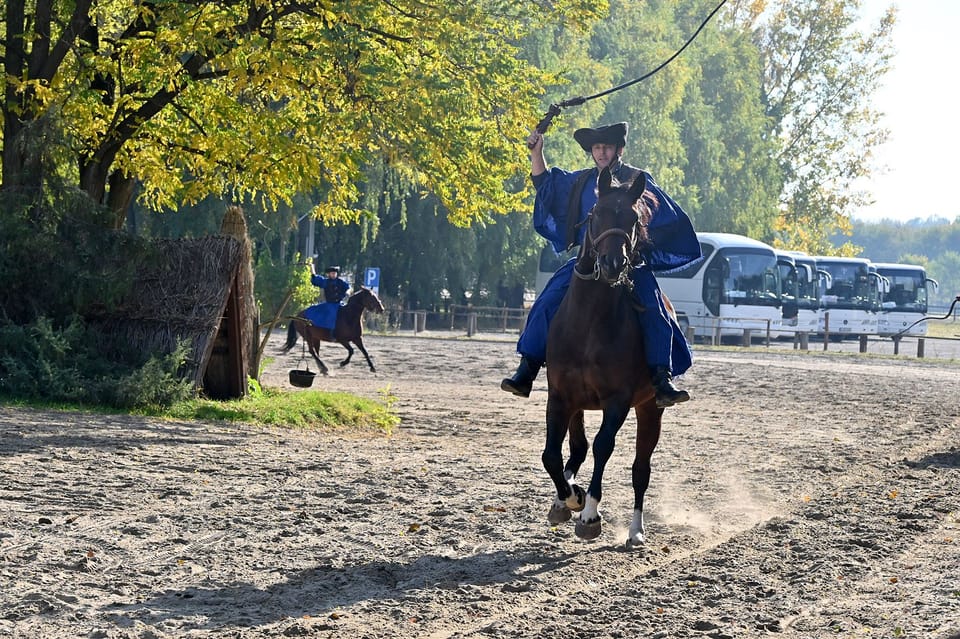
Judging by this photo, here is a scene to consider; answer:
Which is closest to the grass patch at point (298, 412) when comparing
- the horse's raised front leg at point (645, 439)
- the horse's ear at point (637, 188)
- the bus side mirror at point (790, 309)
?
the horse's raised front leg at point (645, 439)

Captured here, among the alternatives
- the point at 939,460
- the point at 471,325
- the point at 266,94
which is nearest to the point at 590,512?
the point at 939,460

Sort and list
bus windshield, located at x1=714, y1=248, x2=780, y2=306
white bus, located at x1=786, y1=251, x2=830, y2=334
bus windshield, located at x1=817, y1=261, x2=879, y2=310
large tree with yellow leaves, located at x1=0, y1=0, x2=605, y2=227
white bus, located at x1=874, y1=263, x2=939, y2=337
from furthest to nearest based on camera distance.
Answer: white bus, located at x1=874, y1=263, x2=939, y2=337
bus windshield, located at x1=817, y1=261, x2=879, y2=310
white bus, located at x1=786, y1=251, x2=830, y2=334
bus windshield, located at x1=714, y1=248, x2=780, y2=306
large tree with yellow leaves, located at x1=0, y1=0, x2=605, y2=227

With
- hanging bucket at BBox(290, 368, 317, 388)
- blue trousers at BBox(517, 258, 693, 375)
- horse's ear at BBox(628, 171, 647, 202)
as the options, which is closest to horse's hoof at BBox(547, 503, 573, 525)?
blue trousers at BBox(517, 258, 693, 375)

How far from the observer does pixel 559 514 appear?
885cm

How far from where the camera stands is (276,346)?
33.5 metres

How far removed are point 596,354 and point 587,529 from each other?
44.7 inches

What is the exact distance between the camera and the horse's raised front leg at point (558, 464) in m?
8.70

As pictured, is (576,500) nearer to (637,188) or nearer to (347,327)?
(637,188)

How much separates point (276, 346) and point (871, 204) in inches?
1743

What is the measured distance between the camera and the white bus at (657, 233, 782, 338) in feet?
163

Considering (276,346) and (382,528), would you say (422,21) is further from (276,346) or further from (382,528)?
(276,346)

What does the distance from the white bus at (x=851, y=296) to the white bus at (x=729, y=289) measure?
653cm

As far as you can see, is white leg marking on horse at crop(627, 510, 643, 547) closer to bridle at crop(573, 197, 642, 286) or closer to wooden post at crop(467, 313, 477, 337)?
bridle at crop(573, 197, 642, 286)

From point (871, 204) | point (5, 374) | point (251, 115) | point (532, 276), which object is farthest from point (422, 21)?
point (871, 204)
